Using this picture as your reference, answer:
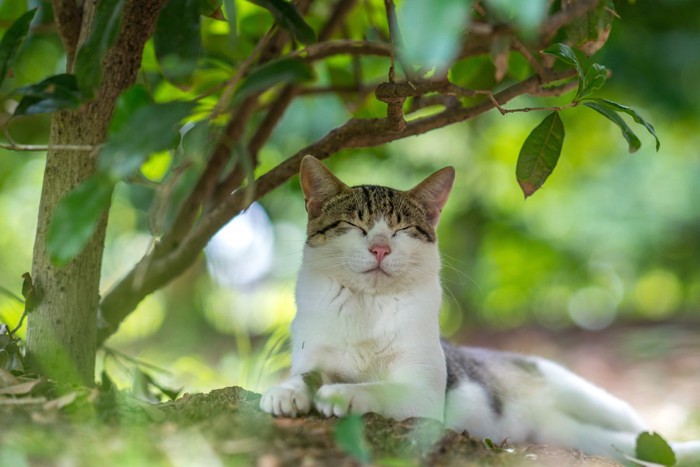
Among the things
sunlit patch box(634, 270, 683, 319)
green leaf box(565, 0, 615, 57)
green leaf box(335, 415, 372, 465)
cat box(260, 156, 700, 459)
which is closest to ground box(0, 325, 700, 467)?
green leaf box(335, 415, 372, 465)

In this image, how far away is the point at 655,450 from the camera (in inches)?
94.0

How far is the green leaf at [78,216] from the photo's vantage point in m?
1.39

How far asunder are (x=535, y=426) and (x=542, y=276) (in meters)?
4.54

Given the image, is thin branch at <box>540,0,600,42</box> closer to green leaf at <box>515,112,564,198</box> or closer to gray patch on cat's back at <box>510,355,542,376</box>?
green leaf at <box>515,112,564,198</box>

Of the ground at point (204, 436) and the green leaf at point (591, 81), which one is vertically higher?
the green leaf at point (591, 81)

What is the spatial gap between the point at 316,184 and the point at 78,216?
47.1 inches

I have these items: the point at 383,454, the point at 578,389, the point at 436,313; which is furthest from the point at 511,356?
the point at 383,454

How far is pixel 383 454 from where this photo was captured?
155cm

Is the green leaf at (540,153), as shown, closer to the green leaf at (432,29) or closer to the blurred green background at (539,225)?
the green leaf at (432,29)

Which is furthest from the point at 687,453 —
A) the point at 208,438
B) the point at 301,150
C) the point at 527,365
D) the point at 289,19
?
the point at 289,19

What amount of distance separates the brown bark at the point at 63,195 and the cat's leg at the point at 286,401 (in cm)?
58

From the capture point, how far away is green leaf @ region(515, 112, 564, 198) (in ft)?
6.75

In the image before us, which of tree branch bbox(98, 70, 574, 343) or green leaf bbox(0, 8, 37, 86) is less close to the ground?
green leaf bbox(0, 8, 37, 86)

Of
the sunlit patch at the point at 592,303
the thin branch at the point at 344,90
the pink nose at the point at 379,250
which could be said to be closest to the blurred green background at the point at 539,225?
the sunlit patch at the point at 592,303
